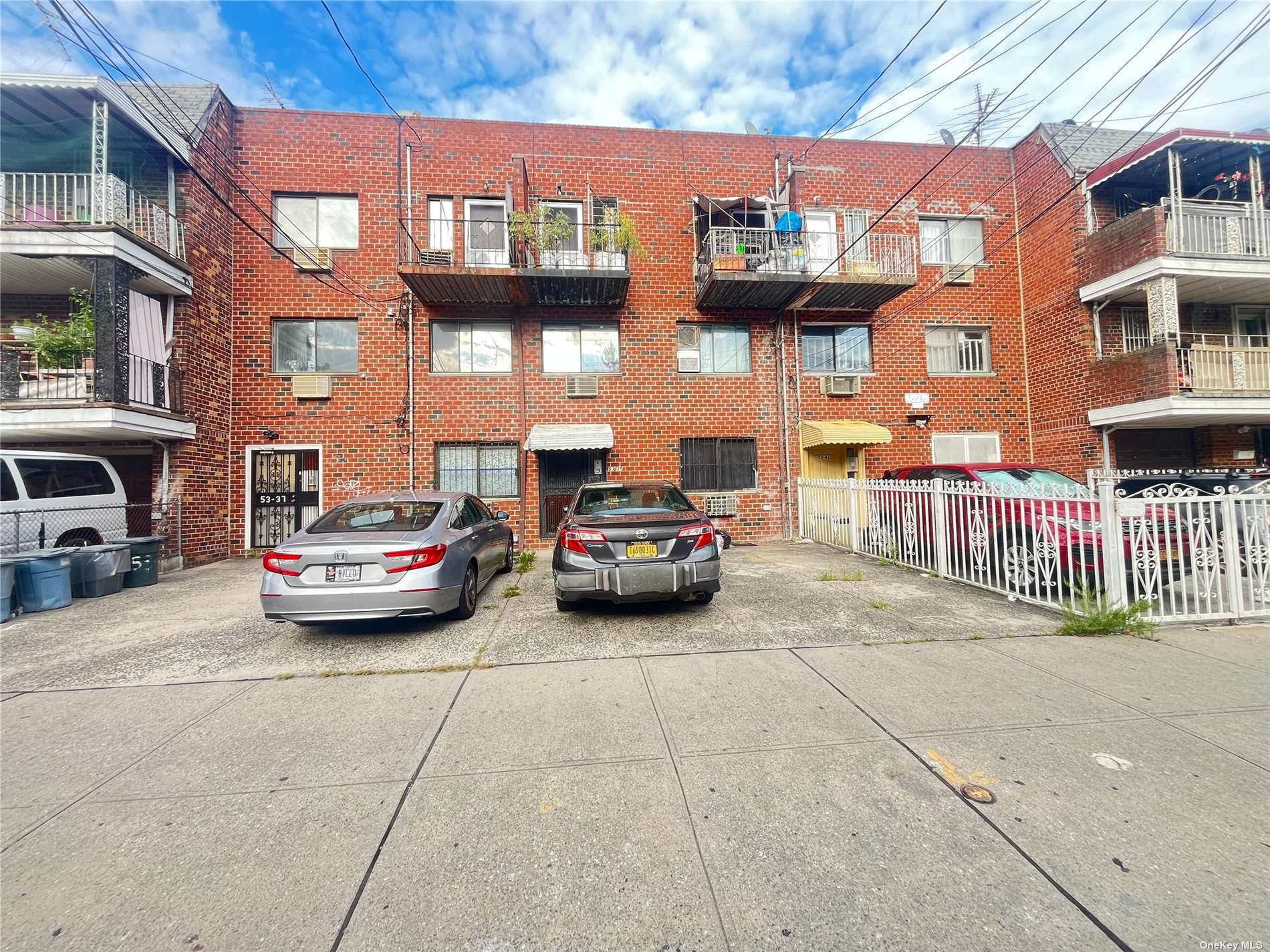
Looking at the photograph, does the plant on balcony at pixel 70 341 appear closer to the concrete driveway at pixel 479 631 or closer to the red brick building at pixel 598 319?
the red brick building at pixel 598 319

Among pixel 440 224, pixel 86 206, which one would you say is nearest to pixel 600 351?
pixel 440 224

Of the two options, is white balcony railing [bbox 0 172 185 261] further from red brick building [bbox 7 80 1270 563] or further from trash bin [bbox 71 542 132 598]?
trash bin [bbox 71 542 132 598]

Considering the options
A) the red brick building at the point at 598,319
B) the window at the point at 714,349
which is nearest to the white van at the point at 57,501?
the red brick building at the point at 598,319

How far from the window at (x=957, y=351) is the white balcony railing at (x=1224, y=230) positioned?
3878mm

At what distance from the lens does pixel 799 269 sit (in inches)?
426

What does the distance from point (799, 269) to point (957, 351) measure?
525 cm

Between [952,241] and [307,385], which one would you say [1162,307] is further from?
[307,385]

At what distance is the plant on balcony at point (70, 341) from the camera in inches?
329

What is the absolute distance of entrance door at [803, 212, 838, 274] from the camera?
11277 mm

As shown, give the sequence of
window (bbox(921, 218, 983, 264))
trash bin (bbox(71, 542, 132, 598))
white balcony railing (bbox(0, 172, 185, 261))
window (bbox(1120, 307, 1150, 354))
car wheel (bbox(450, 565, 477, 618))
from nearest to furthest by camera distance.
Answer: car wheel (bbox(450, 565, 477, 618)) < trash bin (bbox(71, 542, 132, 598)) < white balcony railing (bbox(0, 172, 185, 261)) < window (bbox(1120, 307, 1150, 354)) < window (bbox(921, 218, 983, 264))

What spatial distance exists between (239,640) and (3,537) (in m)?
4.82

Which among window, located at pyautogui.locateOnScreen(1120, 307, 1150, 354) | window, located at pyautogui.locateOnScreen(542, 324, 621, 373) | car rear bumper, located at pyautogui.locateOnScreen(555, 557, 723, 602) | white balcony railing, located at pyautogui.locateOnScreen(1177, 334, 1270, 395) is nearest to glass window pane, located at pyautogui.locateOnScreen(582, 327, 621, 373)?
window, located at pyautogui.locateOnScreen(542, 324, 621, 373)

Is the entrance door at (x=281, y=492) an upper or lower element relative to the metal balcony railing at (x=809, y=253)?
lower

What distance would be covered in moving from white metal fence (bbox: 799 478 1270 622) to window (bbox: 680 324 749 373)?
588 cm
